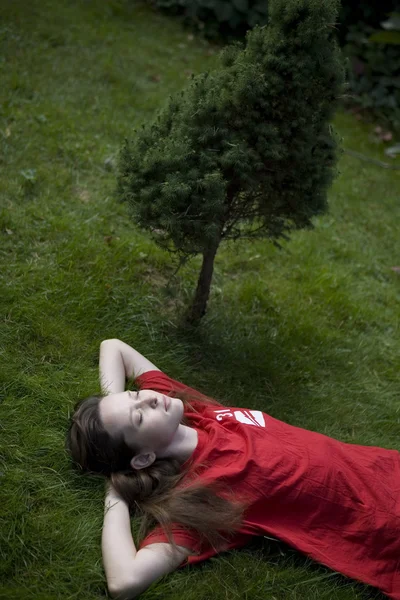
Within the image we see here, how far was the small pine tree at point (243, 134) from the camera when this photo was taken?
302cm

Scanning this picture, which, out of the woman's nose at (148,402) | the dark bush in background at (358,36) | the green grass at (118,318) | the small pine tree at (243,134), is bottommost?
the green grass at (118,318)

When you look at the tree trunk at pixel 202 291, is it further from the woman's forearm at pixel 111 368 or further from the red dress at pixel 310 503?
the red dress at pixel 310 503

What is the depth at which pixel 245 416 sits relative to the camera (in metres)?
2.99

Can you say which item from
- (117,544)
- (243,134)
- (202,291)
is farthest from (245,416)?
(243,134)

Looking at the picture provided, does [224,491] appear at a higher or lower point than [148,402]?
lower

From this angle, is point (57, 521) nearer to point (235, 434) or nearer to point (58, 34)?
point (235, 434)

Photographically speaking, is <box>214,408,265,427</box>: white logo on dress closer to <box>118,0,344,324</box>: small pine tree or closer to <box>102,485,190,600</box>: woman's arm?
<box>102,485,190,600</box>: woman's arm

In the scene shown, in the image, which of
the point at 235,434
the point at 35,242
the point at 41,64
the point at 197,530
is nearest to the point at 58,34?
the point at 41,64

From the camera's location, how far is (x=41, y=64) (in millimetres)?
5984

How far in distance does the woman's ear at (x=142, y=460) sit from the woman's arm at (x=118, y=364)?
47 cm

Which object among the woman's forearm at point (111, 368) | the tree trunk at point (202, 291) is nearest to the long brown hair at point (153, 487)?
the woman's forearm at point (111, 368)

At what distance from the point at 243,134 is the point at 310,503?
1792 millimetres

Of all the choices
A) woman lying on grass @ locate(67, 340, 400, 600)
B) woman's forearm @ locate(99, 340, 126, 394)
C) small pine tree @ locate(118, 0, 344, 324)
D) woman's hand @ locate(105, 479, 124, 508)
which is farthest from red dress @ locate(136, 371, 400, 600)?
small pine tree @ locate(118, 0, 344, 324)

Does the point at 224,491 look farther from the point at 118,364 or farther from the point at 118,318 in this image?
the point at 118,318
